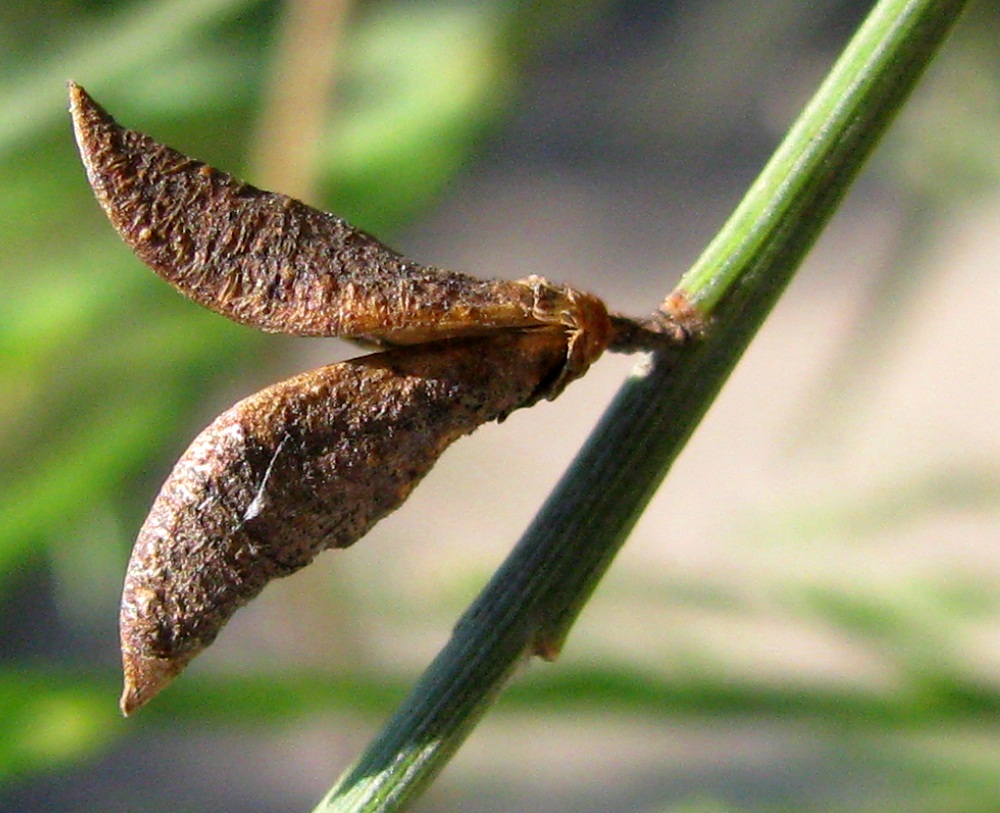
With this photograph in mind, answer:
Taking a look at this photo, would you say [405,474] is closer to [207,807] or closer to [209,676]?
[209,676]

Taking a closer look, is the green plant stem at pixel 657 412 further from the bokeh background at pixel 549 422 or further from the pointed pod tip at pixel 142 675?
the bokeh background at pixel 549 422

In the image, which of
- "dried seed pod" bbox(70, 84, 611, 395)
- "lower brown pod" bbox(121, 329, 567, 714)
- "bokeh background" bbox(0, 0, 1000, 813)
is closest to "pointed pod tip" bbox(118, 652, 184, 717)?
"lower brown pod" bbox(121, 329, 567, 714)

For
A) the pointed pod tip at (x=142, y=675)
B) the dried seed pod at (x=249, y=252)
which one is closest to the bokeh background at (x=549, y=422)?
the pointed pod tip at (x=142, y=675)

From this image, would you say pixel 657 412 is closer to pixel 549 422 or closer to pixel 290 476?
pixel 290 476

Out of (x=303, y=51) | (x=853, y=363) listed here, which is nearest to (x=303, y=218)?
(x=303, y=51)

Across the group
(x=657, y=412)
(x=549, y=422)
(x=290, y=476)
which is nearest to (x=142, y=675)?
(x=290, y=476)

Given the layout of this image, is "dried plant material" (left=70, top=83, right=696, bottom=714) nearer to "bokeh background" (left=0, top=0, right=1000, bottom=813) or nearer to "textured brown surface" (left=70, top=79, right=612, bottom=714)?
"textured brown surface" (left=70, top=79, right=612, bottom=714)

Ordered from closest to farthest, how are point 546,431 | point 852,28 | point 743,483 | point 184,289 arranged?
point 184,289 < point 852,28 < point 743,483 < point 546,431

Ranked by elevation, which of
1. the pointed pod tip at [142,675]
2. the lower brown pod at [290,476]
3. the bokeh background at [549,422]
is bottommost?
the pointed pod tip at [142,675]
